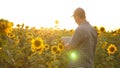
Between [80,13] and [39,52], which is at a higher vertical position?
[80,13]

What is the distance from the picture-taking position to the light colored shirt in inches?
253

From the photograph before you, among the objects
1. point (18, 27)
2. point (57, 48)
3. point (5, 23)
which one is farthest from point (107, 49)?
point (5, 23)

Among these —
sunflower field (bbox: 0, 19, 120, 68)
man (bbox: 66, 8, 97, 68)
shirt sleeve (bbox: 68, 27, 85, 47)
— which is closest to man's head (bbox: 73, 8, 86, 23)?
man (bbox: 66, 8, 97, 68)

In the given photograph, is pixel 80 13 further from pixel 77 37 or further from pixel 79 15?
pixel 77 37

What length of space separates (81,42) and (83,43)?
0.13ft

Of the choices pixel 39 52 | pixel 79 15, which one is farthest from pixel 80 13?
pixel 39 52

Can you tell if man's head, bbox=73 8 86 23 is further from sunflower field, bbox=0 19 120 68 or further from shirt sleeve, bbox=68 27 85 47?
sunflower field, bbox=0 19 120 68

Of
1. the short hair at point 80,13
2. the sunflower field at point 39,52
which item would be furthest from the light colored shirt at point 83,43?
the sunflower field at point 39,52

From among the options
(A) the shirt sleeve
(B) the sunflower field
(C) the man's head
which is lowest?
(B) the sunflower field

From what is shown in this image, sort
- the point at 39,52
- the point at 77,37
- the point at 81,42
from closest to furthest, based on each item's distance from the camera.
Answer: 1. the point at 77,37
2. the point at 81,42
3. the point at 39,52

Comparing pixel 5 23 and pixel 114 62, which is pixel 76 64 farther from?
pixel 114 62

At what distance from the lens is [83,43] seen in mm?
6527

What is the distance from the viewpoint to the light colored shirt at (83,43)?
6430 millimetres

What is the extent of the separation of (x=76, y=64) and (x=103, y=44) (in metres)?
5.23
